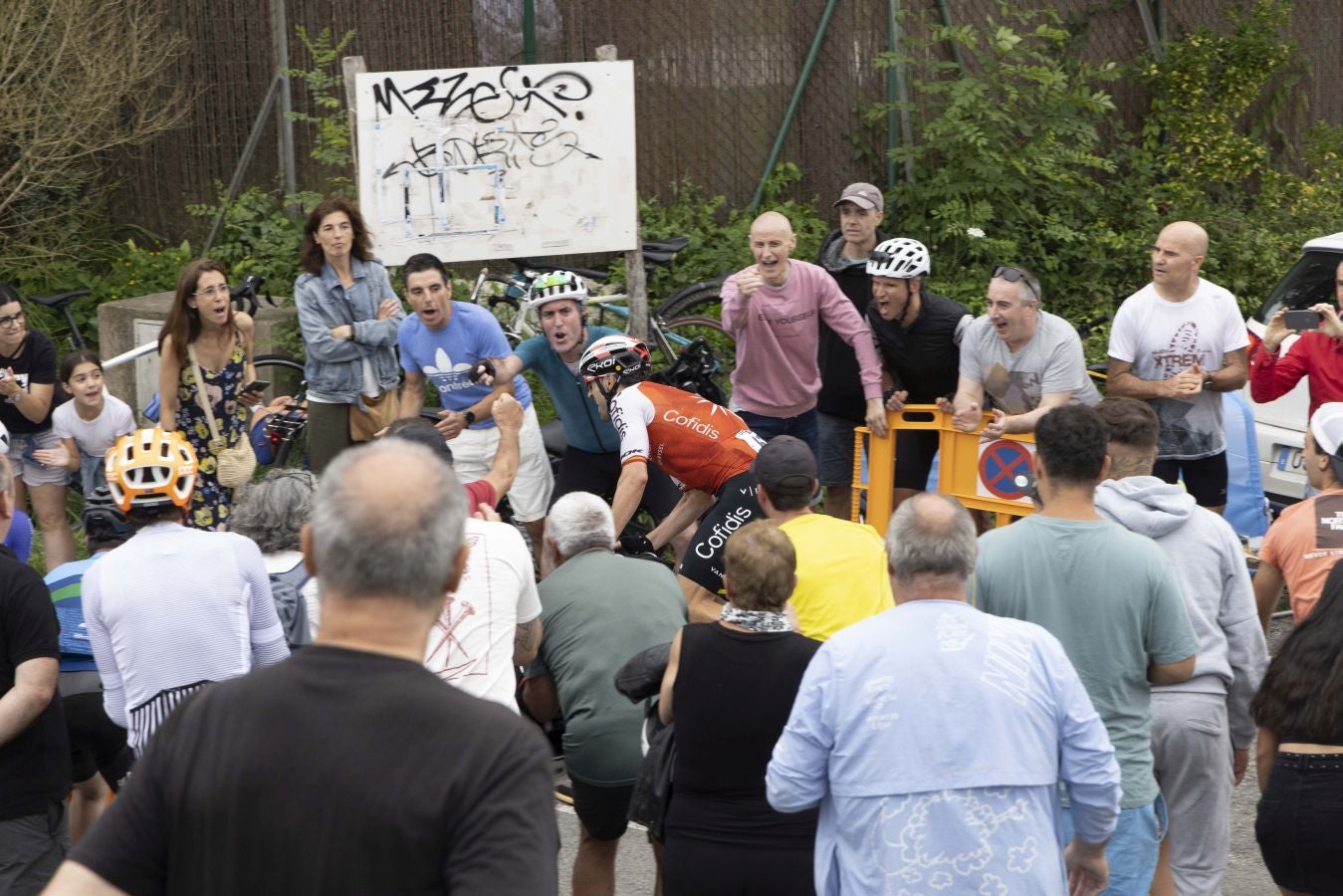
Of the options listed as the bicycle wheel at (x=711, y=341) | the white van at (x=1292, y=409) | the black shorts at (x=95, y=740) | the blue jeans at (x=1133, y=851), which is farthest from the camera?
the bicycle wheel at (x=711, y=341)

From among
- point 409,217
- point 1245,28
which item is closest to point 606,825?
point 409,217

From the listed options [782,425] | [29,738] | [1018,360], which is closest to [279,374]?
[782,425]

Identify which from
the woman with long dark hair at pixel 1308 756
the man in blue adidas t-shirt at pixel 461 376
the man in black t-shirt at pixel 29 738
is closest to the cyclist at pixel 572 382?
the man in blue adidas t-shirt at pixel 461 376

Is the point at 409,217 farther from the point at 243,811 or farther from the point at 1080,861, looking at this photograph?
the point at 243,811

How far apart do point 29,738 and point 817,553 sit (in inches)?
91.2

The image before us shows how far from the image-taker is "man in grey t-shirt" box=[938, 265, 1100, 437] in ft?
23.6

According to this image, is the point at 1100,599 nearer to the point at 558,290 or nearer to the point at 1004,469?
the point at 1004,469

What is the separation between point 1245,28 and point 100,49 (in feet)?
32.3

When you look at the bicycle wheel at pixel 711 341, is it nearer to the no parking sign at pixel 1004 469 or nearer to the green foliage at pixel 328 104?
the no parking sign at pixel 1004 469

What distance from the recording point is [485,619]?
4.25m

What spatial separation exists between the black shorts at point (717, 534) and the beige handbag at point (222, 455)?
9.68 ft

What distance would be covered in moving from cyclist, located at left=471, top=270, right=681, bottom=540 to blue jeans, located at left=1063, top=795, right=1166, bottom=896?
351 cm

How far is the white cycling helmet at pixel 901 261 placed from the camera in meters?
7.71

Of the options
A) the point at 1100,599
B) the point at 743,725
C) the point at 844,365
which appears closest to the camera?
the point at 743,725
